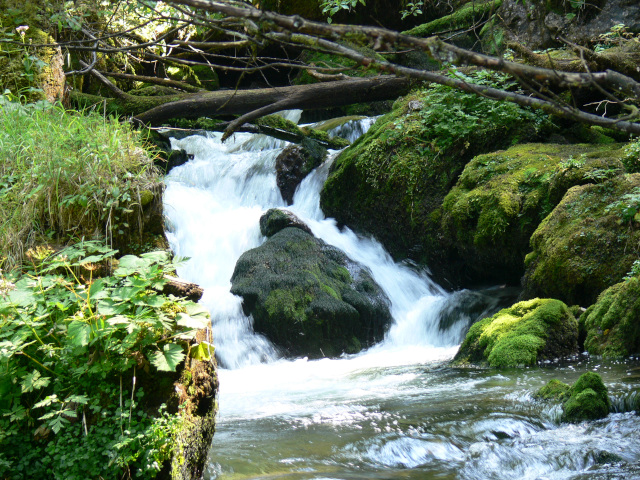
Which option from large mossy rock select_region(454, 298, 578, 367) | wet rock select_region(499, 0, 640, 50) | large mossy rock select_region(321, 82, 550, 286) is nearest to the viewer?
large mossy rock select_region(454, 298, 578, 367)

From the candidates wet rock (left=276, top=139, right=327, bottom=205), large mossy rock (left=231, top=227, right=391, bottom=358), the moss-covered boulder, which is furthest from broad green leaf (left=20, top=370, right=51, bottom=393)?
wet rock (left=276, top=139, right=327, bottom=205)

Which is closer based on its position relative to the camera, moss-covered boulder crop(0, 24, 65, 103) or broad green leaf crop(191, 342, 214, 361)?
broad green leaf crop(191, 342, 214, 361)

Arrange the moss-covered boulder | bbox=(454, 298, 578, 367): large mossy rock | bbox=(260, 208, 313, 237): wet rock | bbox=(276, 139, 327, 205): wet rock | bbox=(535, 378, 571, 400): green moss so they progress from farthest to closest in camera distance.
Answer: bbox=(276, 139, 327, 205): wet rock < bbox=(260, 208, 313, 237): wet rock < the moss-covered boulder < bbox=(454, 298, 578, 367): large mossy rock < bbox=(535, 378, 571, 400): green moss

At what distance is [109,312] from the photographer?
98.9 inches

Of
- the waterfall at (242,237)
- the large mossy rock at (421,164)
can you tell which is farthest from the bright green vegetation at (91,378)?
the large mossy rock at (421,164)

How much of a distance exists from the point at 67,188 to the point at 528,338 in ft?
15.3

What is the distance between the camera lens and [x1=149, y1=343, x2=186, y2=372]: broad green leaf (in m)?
2.51

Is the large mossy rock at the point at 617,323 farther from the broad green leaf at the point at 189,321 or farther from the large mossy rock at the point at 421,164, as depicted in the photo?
the broad green leaf at the point at 189,321

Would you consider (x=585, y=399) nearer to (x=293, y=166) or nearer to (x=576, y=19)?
(x=293, y=166)

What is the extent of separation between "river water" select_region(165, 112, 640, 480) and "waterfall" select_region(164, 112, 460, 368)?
0.03 m

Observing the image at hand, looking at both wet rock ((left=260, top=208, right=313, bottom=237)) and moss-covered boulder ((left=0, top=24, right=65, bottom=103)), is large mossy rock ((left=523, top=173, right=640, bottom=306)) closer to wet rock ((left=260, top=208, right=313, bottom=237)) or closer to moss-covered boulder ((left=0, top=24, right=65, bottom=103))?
wet rock ((left=260, top=208, right=313, bottom=237))

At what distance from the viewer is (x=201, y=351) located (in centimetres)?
287

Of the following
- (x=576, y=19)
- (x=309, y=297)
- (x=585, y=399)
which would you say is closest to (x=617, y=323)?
(x=585, y=399)

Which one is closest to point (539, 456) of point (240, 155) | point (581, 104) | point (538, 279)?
point (538, 279)
